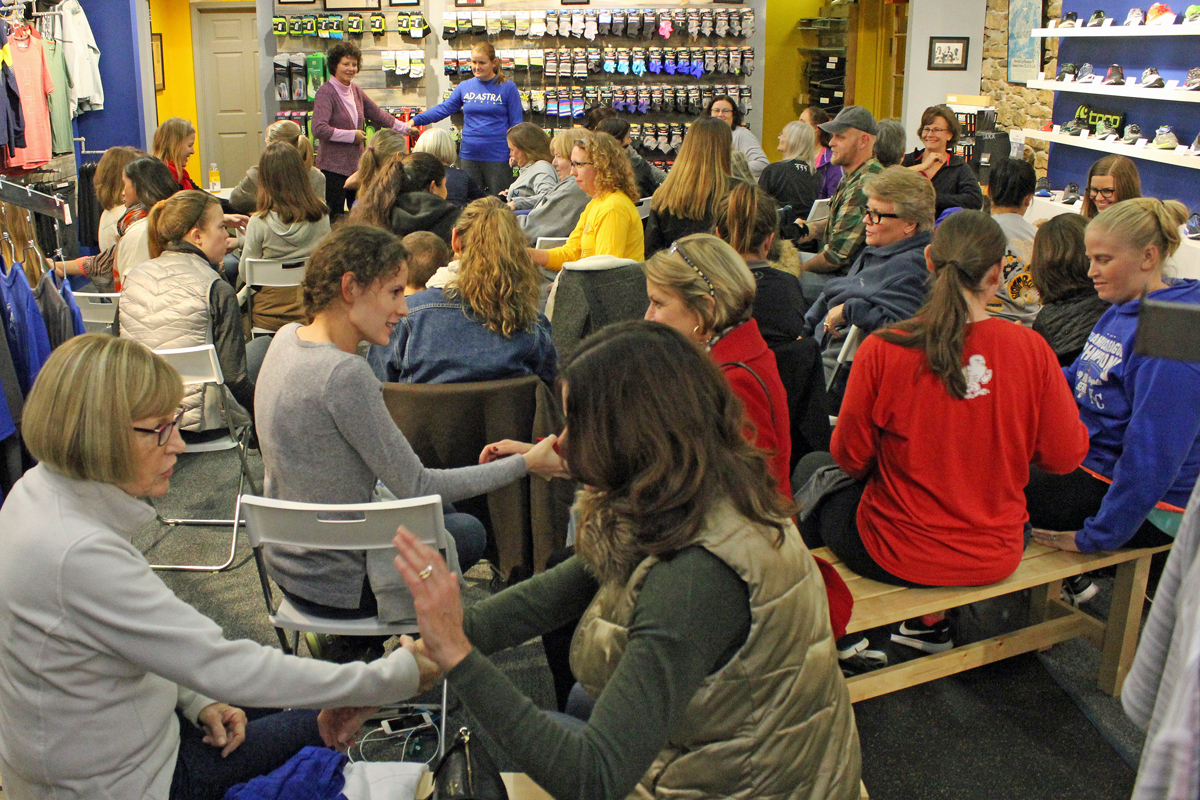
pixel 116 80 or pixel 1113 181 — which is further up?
pixel 116 80

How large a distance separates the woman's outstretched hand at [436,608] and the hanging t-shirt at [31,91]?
8.70 m

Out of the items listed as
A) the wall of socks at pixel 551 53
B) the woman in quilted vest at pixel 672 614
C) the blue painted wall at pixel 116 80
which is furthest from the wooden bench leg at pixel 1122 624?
the blue painted wall at pixel 116 80

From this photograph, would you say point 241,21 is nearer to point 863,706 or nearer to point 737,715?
point 863,706

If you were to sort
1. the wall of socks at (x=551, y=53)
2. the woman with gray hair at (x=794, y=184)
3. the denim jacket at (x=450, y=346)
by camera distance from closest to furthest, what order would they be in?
the denim jacket at (x=450, y=346)
the woman with gray hair at (x=794, y=184)
the wall of socks at (x=551, y=53)

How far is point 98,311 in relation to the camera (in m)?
4.43

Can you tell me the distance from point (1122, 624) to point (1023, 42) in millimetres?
8226

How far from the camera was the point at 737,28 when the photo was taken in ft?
33.3

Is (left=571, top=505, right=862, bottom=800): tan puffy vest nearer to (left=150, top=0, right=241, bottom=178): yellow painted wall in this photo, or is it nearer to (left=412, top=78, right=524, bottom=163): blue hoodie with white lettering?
(left=412, top=78, right=524, bottom=163): blue hoodie with white lettering

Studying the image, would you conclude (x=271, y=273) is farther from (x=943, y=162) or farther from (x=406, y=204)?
(x=943, y=162)

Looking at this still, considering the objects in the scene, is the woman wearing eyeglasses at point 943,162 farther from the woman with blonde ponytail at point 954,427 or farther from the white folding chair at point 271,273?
the woman with blonde ponytail at point 954,427

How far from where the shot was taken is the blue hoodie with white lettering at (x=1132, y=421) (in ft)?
8.24

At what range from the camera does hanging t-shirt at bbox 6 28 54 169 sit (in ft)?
27.6

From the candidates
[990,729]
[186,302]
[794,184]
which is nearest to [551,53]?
[794,184]

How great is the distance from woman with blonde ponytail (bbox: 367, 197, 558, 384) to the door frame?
1019 centimetres
